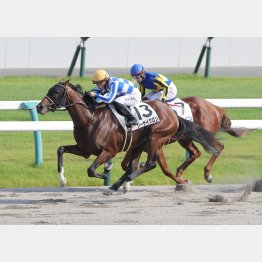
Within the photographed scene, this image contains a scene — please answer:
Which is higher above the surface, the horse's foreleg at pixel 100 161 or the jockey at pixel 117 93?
the jockey at pixel 117 93

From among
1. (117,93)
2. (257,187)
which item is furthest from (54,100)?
(257,187)

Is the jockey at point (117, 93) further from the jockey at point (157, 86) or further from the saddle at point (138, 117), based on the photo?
the jockey at point (157, 86)

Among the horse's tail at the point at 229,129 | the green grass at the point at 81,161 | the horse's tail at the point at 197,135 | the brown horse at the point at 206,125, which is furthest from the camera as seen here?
the horse's tail at the point at 229,129

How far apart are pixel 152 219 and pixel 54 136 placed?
688cm

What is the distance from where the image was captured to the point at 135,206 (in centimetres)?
1130

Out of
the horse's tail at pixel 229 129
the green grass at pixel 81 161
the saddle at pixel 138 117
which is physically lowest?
the green grass at pixel 81 161

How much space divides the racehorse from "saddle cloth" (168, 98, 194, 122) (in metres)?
0.61

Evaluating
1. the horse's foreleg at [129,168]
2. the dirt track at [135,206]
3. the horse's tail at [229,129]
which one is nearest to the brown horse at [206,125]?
the horse's tail at [229,129]

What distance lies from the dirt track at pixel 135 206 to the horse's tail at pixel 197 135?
52 centimetres

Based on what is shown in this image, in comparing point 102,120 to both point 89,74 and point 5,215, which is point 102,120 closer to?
point 5,215

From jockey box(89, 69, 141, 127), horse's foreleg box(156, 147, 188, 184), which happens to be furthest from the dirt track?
jockey box(89, 69, 141, 127)

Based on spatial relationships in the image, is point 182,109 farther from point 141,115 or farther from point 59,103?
point 59,103

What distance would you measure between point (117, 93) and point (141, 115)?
1.18 feet

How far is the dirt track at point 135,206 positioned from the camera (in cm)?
1016
